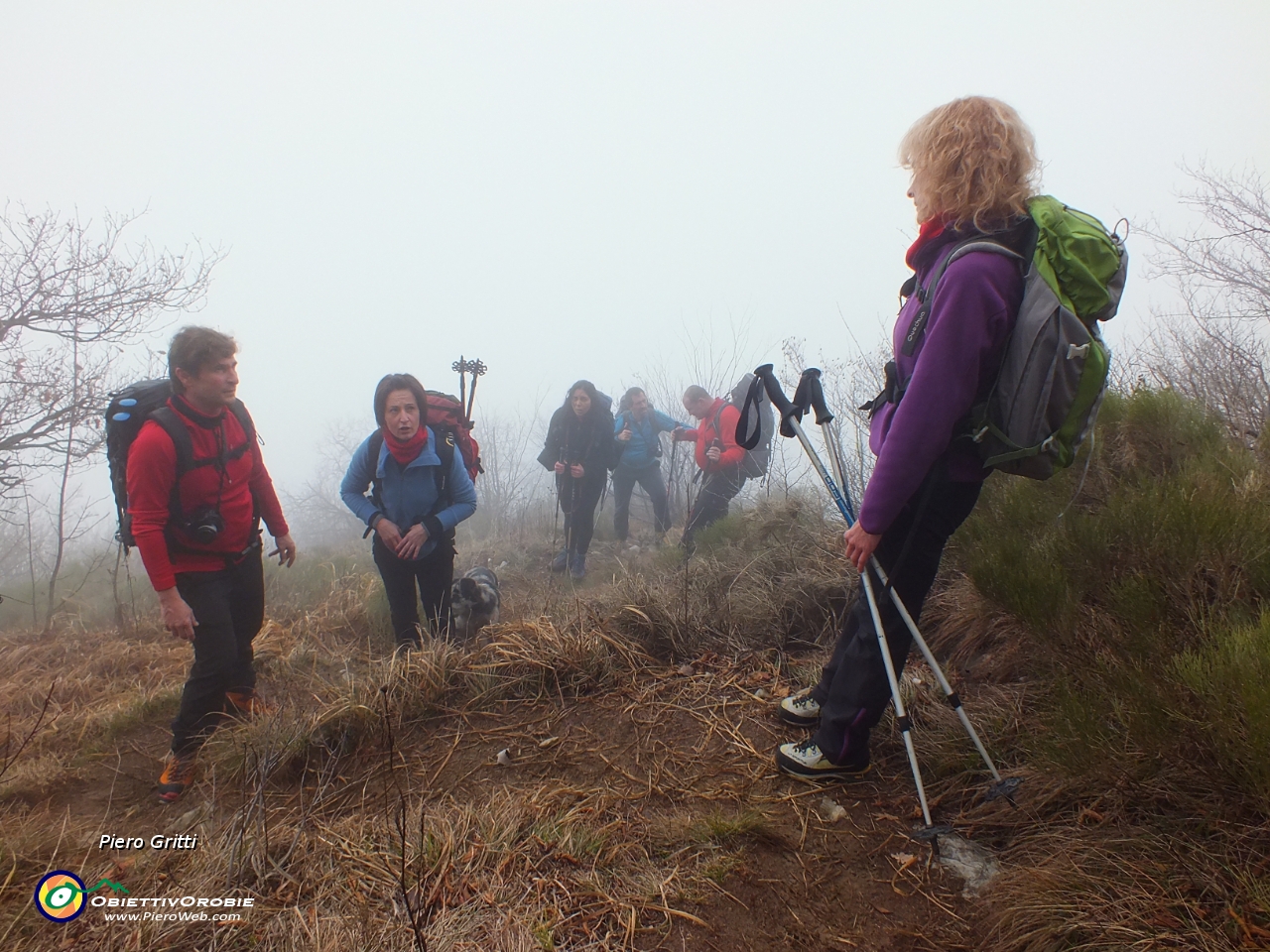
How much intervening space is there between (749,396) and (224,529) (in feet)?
8.60

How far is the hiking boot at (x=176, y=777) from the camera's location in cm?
269

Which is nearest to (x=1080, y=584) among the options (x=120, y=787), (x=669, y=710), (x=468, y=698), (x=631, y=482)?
(x=669, y=710)

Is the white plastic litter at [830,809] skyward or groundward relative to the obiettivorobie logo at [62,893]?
groundward

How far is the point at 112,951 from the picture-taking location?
4.73ft

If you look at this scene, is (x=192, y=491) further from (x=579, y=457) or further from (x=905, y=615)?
(x=579, y=457)

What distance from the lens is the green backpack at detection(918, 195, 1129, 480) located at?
165 centimetres

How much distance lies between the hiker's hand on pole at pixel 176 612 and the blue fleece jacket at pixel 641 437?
5.62 meters

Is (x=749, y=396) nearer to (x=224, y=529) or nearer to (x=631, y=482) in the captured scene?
(x=224, y=529)

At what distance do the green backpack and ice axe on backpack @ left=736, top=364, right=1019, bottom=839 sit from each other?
1.83 ft

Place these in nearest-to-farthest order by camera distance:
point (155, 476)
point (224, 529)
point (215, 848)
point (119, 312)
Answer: point (215, 848) < point (155, 476) < point (224, 529) < point (119, 312)

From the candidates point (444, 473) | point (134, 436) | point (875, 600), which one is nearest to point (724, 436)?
point (444, 473)

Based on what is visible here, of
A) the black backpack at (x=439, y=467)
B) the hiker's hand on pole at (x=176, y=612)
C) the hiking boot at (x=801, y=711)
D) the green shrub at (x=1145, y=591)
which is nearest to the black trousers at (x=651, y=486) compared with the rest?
the black backpack at (x=439, y=467)

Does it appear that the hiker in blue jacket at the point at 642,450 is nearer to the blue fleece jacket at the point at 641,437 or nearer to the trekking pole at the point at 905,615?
the blue fleece jacket at the point at 641,437

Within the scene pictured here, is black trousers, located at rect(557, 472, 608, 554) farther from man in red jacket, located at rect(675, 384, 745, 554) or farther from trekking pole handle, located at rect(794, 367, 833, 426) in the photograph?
trekking pole handle, located at rect(794, 367, 833, 426)
